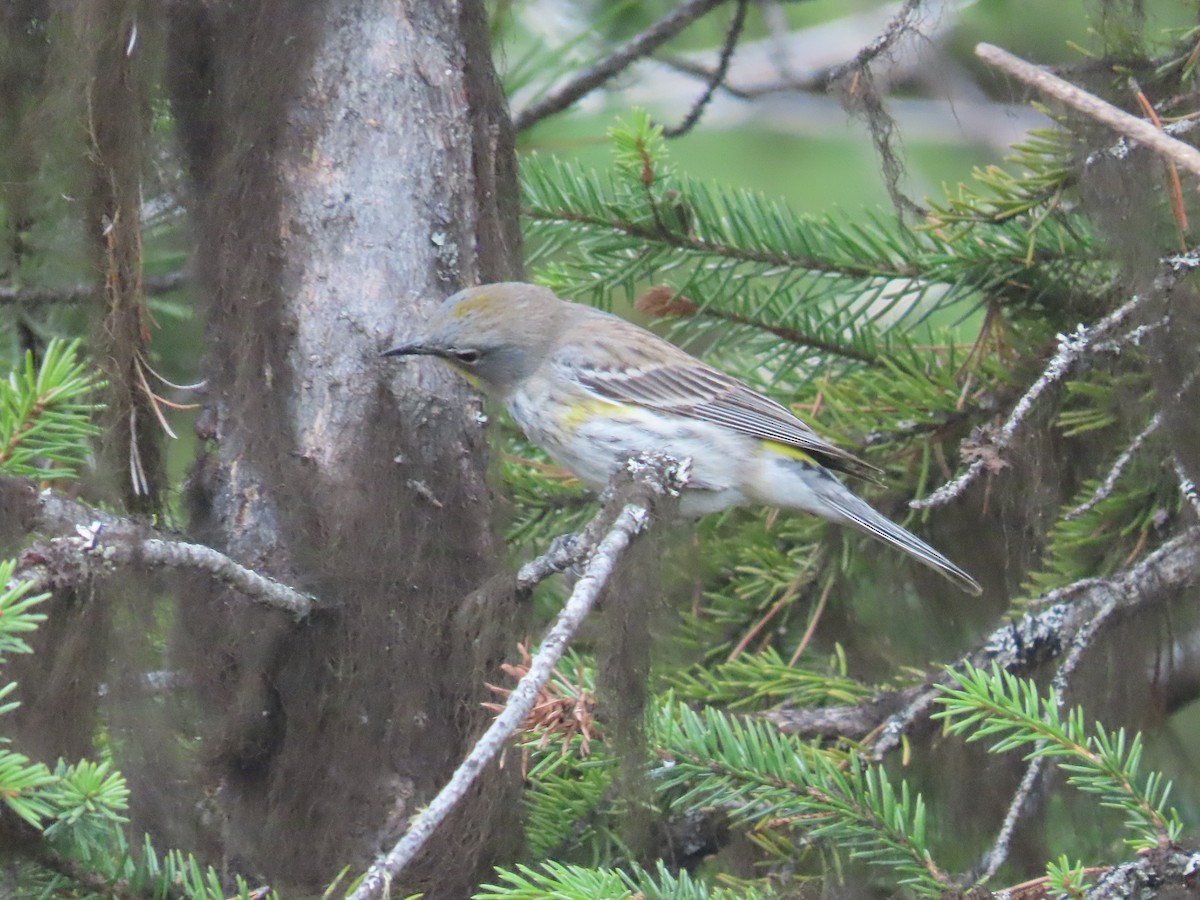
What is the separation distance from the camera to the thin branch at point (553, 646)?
4.97ft

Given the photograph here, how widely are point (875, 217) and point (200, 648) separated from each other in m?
2.31

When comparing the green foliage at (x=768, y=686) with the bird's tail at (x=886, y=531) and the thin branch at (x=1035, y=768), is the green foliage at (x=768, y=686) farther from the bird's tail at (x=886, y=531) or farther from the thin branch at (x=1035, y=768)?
the thin branch at (x=1035, y=768)

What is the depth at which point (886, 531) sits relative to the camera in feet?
11.5

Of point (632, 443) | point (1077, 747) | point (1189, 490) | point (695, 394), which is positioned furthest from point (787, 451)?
point (1077, 747)

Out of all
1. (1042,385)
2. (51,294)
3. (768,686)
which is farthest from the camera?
(51,294)

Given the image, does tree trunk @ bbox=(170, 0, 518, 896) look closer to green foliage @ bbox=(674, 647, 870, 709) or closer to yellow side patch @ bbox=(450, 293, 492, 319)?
yellow side patch @ bbox=(450, 293, 492, 319)

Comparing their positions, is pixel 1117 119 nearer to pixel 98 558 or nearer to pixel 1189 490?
pixel 1189 490

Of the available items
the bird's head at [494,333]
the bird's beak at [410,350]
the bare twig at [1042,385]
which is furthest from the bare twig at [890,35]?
the bird's beak at [410,350]

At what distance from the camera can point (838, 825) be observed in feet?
7.79

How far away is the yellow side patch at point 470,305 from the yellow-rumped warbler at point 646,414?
0.09ft

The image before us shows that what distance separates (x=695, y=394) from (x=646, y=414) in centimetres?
23

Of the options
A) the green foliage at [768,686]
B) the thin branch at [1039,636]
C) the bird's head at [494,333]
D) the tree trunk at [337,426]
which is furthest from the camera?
the green foliage at [768,686]

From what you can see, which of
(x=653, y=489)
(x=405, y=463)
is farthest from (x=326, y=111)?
(x=653, y=489)

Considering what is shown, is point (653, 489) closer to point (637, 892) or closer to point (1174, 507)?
point (637, 892)
